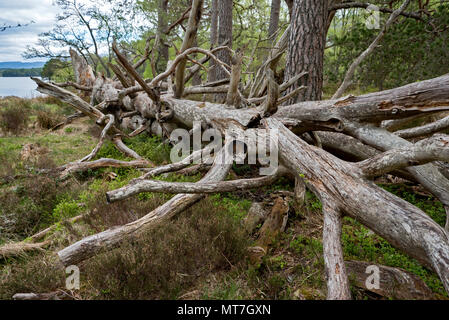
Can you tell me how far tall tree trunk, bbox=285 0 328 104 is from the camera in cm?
479

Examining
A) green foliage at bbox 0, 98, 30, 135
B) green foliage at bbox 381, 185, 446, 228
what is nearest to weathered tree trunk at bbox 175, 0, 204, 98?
green foliage at bbox 381, 185, 446, 228

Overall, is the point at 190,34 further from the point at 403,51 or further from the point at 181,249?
the point at 403,51

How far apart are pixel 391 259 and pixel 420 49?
6.70 metres

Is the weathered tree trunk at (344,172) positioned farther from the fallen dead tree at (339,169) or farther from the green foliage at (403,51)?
the green foliage at (403,51)

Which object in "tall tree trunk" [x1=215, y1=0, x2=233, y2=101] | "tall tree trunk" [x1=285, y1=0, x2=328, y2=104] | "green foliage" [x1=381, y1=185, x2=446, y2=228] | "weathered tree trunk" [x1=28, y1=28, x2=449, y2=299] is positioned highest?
"tall tree trunk" [x1=215, y1=0, x2=233, y2=101]

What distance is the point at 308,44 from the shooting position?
485 centimetres

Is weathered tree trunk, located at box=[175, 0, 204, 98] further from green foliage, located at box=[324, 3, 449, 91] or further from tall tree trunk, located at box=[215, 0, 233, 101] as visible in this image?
green foliage, located at box=[324, 3, 449, 91]

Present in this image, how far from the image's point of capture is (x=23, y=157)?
5.93 m

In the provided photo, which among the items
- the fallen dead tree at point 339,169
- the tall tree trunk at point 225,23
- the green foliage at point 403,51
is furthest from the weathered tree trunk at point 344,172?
the tall tree trunk at point 225,23

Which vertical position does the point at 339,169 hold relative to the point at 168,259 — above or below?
above

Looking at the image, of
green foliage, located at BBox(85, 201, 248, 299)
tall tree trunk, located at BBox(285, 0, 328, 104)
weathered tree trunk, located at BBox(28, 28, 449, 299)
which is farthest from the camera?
tall tree trunk, located at BBox(285, 0, 328, 104)

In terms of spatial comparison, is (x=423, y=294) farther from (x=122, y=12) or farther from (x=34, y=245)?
(x=122, y=12)

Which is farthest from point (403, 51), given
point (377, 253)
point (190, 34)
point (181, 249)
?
point (181, 249)

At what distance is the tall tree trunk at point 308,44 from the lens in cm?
479
